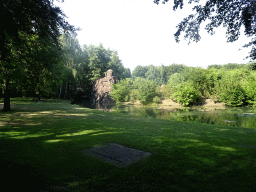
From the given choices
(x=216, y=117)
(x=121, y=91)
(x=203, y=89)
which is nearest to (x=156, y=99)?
(x=121, y=91)

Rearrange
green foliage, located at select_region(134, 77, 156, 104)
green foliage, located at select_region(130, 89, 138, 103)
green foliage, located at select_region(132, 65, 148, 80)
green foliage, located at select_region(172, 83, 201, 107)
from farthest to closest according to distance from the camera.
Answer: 1. green foliage, located at select_region(132, 65, 148, 80)
2. green foliage, located at select_region(130, 89, 138, 103)
3. green foliage, located at select_region(134, 77, 156, 104)
4. green foliage, located at select_region(172, 83, 201, 107)

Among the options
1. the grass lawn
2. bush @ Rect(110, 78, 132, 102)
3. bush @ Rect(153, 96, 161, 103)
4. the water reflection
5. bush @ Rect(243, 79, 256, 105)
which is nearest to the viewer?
the grass lawn

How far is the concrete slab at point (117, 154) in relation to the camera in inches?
138

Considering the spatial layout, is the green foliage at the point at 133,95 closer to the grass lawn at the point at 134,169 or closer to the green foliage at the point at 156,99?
the green foliage at the point at 156,99

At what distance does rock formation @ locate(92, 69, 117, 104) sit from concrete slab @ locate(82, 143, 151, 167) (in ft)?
131

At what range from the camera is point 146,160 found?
11.6ft

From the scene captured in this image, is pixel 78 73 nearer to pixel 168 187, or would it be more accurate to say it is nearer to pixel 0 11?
pixel 0 11

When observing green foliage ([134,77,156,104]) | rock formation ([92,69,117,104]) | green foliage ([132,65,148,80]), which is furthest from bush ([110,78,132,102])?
green foliage ([132,65,148,80])

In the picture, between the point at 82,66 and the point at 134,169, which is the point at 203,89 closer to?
the point at 134,169

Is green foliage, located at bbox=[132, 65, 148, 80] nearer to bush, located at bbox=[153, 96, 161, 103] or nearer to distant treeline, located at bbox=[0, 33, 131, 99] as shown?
distant treeline, located at bbox=[0, 33, 131, 99]

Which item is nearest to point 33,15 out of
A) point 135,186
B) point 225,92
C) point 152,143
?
point 152,143

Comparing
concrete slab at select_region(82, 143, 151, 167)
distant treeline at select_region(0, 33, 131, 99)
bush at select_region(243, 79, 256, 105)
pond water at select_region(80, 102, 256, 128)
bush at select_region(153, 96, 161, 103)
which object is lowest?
pond water at select_region(80, 102, 256, 128)

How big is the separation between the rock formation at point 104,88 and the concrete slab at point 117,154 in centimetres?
3997

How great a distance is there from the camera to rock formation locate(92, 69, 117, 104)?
1781 inches
